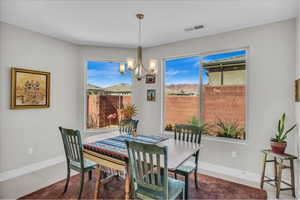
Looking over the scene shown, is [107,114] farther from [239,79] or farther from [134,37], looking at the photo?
[239,79]

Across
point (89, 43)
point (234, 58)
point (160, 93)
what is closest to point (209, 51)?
point (234, 58)

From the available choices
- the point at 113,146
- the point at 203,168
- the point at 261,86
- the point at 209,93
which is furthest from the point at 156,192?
the point at 261,86

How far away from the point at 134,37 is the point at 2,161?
3.29 m

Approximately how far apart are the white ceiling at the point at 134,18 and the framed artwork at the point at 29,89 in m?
0.85

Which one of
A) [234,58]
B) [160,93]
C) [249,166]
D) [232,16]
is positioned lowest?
[249,166]

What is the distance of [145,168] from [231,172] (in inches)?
86.6

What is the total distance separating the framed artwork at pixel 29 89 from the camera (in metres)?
2.95

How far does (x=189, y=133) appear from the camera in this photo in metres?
2.78

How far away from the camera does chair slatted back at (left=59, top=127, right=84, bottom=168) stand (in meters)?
2.17

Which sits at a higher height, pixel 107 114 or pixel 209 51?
pixel 209 51

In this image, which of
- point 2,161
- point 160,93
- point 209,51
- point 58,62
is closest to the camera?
point 2,161

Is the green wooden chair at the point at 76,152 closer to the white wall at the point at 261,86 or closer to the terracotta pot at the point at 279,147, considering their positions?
the white wall at the point at 261,86

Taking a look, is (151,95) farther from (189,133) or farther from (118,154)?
(118,154)

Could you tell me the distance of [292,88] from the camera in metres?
2.59
